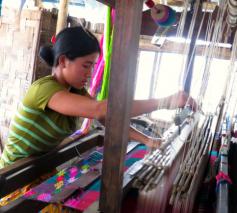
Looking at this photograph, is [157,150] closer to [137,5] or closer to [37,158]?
[37,158]

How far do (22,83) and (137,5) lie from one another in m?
3.96

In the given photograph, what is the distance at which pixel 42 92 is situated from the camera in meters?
1.41

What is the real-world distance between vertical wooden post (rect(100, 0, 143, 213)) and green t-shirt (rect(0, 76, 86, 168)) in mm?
506

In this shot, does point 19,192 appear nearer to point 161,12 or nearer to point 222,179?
point 222,179

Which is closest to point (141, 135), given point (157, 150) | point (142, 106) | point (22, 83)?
point (157, 150)

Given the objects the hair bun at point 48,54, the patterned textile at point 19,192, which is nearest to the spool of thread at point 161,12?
the hair bun at point 48,54

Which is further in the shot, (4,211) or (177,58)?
(177,58)

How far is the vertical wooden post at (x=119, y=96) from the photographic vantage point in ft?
3.05

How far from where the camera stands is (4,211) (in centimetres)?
118

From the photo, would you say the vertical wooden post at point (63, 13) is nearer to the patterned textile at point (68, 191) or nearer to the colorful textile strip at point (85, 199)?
the patterned textile at point (68, 191)

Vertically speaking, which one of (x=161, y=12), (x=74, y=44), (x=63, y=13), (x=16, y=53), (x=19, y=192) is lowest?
(x=19, y=192)

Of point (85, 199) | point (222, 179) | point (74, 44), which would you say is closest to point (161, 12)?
point (74, 44)

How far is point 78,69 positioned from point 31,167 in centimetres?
57

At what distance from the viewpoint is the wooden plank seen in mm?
1427
